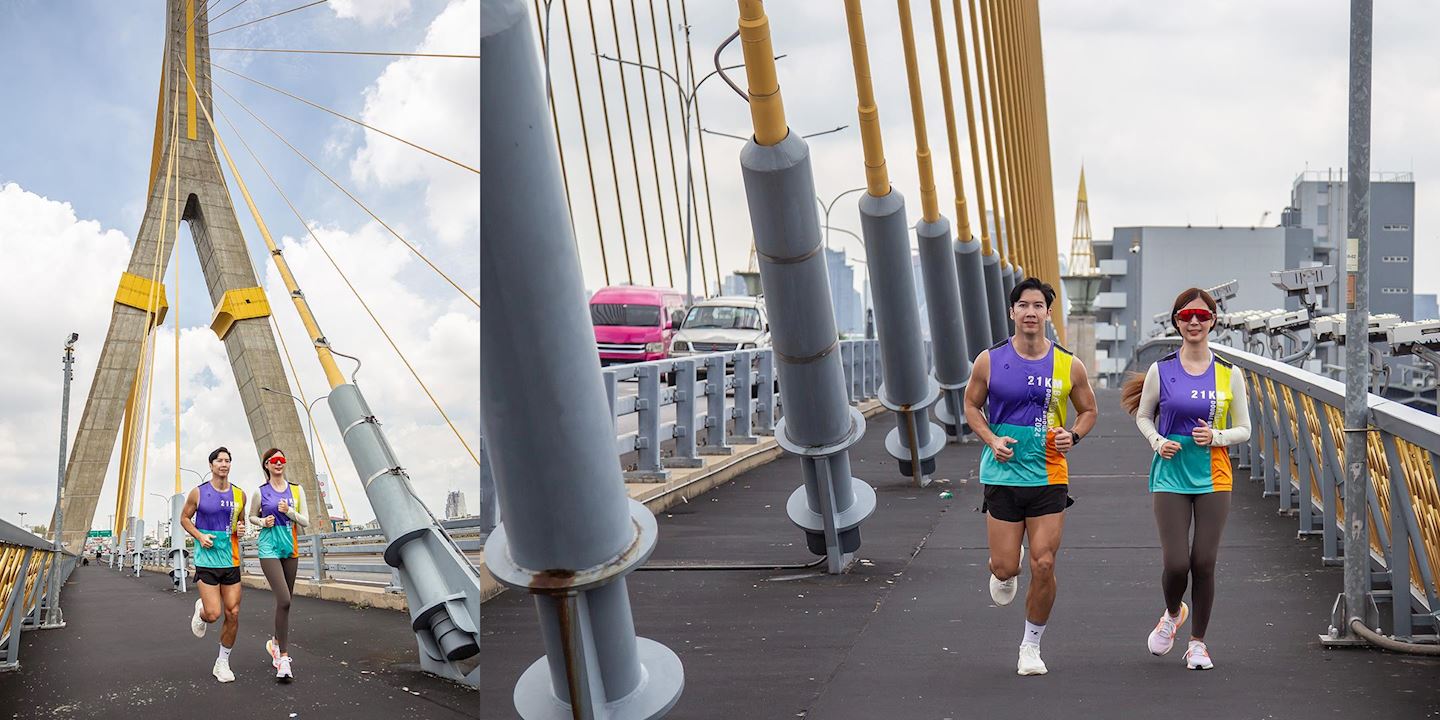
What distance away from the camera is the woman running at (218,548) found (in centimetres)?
386

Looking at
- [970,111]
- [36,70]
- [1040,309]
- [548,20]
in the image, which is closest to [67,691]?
[36,70]

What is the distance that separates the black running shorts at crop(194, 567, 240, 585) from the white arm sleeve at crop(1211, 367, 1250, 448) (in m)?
4.32

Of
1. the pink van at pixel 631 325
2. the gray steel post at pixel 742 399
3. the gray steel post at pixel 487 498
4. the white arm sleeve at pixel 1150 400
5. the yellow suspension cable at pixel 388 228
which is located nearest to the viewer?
the yellow suspension cable at pixel 388 228

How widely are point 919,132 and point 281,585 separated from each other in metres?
12.4

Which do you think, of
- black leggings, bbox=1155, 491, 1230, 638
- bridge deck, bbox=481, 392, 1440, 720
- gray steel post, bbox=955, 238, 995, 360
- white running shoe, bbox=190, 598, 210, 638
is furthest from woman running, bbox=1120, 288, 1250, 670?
gray steel post, bbox=955, 238, 995, 360

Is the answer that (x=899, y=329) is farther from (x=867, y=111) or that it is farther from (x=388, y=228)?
(x=388, y=228)

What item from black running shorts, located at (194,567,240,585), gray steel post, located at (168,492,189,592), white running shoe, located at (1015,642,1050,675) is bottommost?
white running shoe, located at (1015,642,1050,675)

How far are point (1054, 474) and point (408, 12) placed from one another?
3.68 meters

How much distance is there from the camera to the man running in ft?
22.5

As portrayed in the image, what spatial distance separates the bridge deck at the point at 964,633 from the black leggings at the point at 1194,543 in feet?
0.97

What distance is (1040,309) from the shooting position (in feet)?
22.6

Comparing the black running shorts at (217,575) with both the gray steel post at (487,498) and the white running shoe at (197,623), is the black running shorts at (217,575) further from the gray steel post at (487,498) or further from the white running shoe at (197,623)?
the gray steel post at (487,498)

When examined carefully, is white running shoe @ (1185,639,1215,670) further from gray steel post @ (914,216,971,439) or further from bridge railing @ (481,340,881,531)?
gray steel post @ (914,216,971,439)

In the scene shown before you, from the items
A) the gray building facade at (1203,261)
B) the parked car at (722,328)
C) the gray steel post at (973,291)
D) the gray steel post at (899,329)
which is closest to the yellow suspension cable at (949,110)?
the gray steel post at (973,291)
